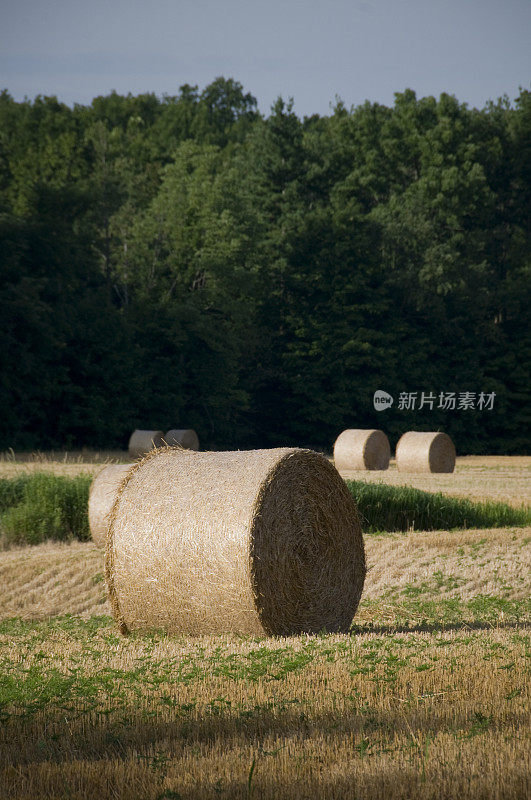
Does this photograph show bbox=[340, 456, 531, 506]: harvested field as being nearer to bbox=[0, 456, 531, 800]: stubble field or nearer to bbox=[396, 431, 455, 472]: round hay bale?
bbox=[396, 431, 455, 472]: round hay bale

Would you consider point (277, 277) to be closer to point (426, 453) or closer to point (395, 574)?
point (426, 453)

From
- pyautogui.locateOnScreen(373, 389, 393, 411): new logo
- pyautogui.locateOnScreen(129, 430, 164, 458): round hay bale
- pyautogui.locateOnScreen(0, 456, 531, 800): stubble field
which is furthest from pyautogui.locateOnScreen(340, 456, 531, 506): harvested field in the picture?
pyautogui.locateOnScreen(0, 456, 531, 800): stubble field

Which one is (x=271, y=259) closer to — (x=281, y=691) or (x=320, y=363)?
(x=320, y=363)

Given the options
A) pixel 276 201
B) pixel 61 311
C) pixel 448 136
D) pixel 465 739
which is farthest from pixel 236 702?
pixel 448 136

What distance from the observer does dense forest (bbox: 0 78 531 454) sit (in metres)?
34.5

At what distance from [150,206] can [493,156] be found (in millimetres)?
18254

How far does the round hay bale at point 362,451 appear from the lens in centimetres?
2800

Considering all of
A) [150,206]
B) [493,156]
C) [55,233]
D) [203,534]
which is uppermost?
[493,156]

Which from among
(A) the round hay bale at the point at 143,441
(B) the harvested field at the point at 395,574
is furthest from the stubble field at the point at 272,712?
(A) the round hay bale at the point at 143,441

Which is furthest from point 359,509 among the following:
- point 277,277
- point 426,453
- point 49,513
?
point 277,277

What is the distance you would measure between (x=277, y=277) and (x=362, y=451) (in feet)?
57.9

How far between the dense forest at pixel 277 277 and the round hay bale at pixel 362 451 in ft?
33.3

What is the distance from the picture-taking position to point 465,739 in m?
4.59

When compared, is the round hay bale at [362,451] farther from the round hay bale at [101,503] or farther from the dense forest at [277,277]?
the round hay bale at [101,503]
